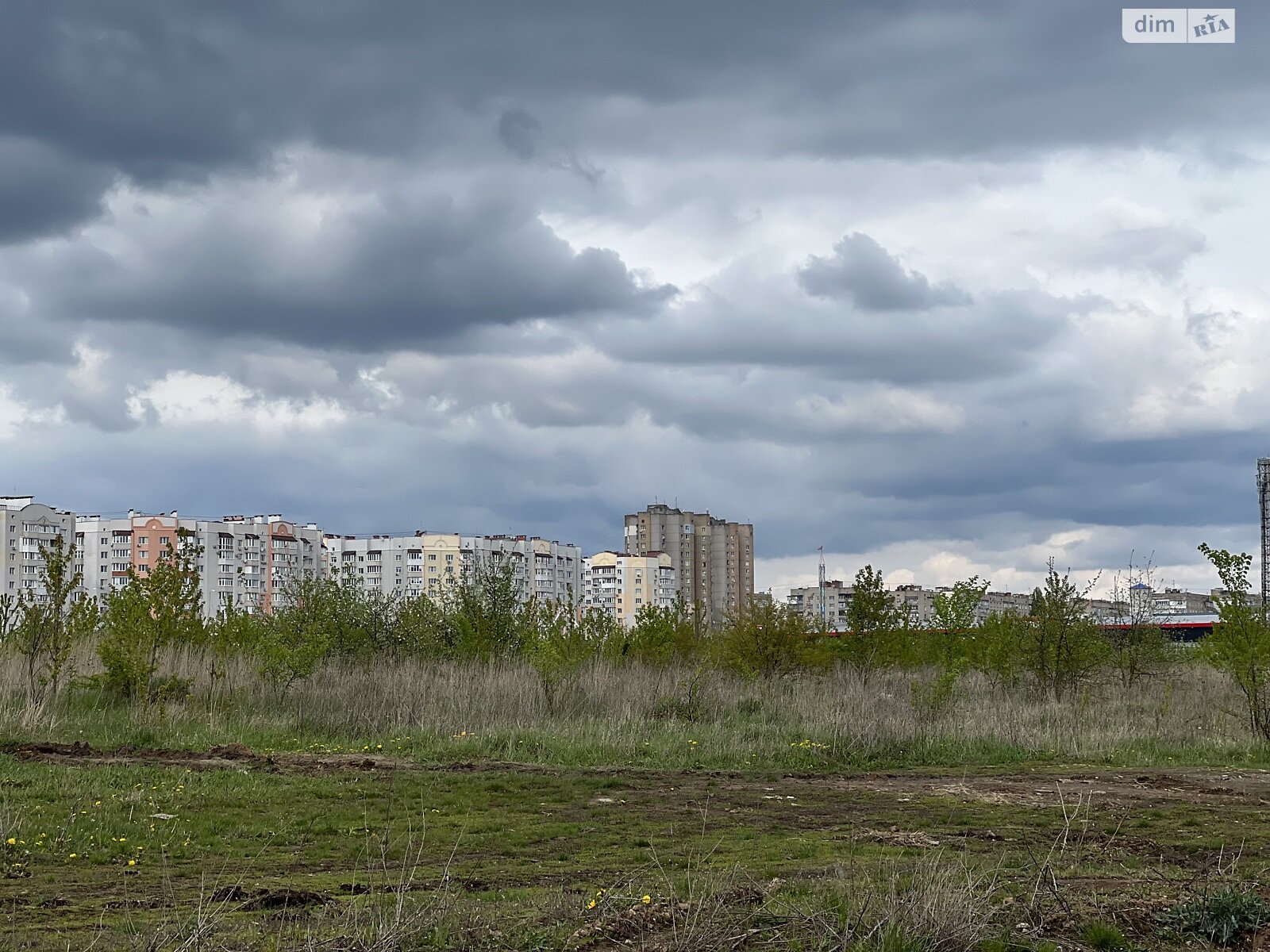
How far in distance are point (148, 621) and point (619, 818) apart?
497 inches

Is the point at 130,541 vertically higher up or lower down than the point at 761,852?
higher up

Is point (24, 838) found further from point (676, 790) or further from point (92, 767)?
point (676, 790)

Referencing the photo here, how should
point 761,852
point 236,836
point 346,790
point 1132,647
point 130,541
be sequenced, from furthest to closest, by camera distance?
point 130,541, point 1132,647, point 346,790, point 236,836, point 761,852

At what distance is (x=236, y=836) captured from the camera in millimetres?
11008

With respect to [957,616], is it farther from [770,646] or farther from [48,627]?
[48,627]

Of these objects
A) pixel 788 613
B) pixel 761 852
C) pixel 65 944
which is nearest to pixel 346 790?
pixel 761 852

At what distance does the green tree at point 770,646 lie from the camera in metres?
31.7

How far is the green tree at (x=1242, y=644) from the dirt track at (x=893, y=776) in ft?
11.7

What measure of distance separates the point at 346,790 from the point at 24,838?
3.95 meters

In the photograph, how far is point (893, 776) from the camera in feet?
53.4

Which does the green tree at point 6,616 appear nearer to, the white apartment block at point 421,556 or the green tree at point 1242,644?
the green tree at point 1242,644

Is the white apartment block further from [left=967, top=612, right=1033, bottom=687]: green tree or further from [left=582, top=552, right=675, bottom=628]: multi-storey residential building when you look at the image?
[left=967, top=612, right=1033, bottom=687]: green tree

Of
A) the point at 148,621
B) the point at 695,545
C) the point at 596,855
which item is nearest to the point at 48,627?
the point at 148,621

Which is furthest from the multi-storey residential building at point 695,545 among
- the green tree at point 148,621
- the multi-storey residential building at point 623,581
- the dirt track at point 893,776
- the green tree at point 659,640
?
Answer: the dirt track at point 893,776
